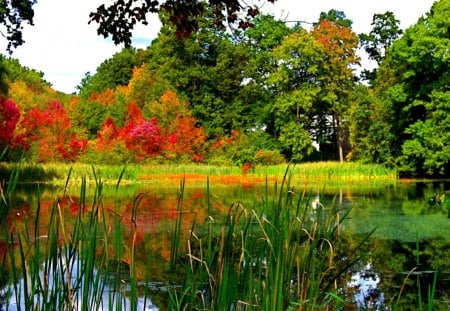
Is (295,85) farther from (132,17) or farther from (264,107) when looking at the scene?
(132,17)

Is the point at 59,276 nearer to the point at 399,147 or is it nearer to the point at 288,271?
the point at 288,271

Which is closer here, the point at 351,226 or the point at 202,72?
the point at 351,226

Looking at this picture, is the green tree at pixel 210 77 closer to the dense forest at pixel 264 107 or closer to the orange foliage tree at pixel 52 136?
the dense forest at pixel 264 107

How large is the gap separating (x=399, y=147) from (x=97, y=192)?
25.2 meters

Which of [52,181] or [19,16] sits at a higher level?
[19,16]

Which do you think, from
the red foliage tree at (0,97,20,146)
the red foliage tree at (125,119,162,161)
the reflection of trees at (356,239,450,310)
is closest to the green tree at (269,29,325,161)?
the red foliage tree at (125,119,162,161)

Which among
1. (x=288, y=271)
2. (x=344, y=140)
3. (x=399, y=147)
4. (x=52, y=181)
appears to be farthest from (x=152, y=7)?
(x=344, y=140)

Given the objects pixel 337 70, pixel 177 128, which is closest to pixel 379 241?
pixel 177 128

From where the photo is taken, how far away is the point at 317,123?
116ft

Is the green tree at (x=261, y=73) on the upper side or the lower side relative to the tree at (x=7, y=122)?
upper

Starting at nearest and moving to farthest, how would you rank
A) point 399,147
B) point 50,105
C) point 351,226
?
point 351,226 → point 399,147 → point 50,105

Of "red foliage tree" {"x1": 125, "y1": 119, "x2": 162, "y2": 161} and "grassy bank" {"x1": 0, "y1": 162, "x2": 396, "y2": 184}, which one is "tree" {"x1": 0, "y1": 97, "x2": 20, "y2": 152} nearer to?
"grassy bank" {"x1": 0, "y1": 162, "x2": 396, "y2": 184}

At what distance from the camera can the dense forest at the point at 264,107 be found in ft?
80.8

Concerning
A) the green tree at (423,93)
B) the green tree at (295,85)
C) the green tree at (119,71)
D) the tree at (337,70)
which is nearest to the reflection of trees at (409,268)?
the green tree at (423,93)
